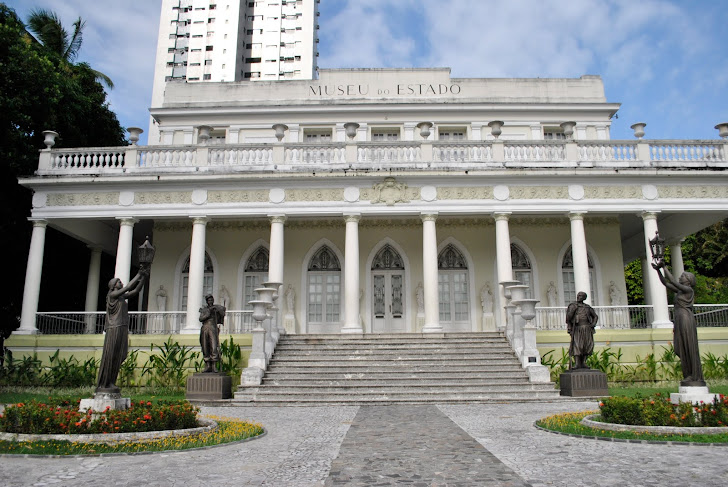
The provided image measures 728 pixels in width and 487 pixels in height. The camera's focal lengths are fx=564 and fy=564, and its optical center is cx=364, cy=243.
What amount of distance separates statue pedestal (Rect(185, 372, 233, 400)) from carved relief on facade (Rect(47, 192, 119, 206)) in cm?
767

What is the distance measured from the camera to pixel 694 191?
17781 millimetres

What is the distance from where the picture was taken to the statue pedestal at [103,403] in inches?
325

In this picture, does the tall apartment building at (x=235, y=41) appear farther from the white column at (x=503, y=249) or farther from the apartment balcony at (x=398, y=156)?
the white column at (x=503, y=249)

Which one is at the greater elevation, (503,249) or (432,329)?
(503,249)

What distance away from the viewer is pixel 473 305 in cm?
1978

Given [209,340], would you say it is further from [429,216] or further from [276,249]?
[429,216]

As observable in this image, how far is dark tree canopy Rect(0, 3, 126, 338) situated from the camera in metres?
17.1

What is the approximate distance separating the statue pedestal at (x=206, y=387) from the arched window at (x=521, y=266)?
452 inches

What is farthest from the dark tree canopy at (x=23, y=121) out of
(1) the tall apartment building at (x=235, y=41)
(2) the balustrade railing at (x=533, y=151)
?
(1) the tall apartment building at (x=235, y=41)

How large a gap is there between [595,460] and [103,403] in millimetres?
6709

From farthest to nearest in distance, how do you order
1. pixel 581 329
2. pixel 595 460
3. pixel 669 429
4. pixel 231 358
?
pixel 231 358 < pixel 581 329 < pixel 669 429 < pixel 595 460

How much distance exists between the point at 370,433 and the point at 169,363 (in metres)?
9.47

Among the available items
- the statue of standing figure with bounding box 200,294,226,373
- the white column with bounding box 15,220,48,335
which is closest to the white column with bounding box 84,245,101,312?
the white column with bounding box 15,220,48,335

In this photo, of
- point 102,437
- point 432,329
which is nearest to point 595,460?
point 102,437
